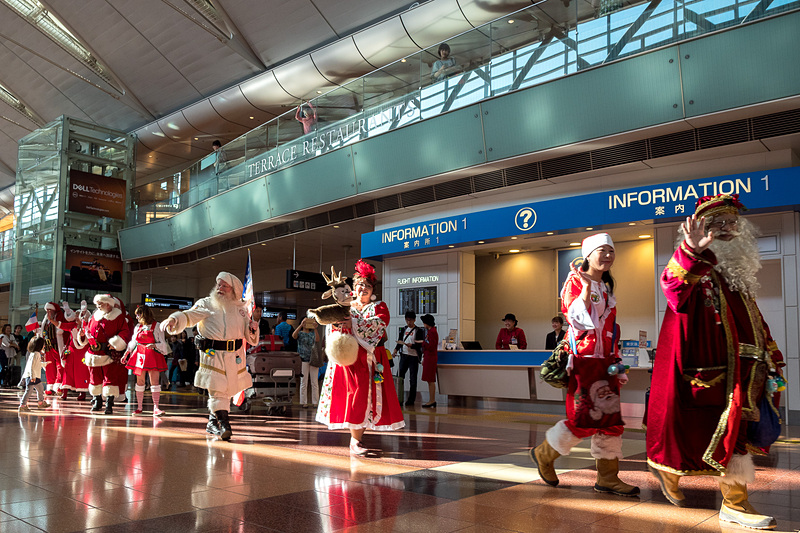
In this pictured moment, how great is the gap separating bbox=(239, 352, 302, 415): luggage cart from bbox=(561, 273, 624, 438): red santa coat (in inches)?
290

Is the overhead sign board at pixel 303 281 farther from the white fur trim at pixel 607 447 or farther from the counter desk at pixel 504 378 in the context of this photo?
the white fur trim at pixel 607 447

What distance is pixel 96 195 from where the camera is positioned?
2331cm

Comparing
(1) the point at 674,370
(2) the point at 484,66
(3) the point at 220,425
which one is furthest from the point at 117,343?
(1) the point at 674,370

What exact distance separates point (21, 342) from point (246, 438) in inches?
656

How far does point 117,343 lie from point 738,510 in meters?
9.42

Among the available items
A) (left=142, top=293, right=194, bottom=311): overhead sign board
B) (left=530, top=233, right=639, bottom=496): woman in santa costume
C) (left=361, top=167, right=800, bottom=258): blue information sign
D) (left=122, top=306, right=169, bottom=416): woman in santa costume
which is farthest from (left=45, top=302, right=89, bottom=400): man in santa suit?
(left=142, top=293, right=194, bottom=311): overhead sign board

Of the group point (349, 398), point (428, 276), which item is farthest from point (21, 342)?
→ point (349, 398)

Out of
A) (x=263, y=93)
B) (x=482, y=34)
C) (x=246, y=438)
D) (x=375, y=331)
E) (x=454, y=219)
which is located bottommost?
(x=246, y=438)

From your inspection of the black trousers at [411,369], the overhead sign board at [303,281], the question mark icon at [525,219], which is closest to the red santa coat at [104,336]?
the black trousers at [411,369]

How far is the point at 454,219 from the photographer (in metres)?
12.8

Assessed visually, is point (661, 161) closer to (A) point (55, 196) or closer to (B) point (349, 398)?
(B) point (349, 398)

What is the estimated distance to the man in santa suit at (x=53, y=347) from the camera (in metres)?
12.4

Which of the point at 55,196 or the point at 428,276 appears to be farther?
the point at 55,196

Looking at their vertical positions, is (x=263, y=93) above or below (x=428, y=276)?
above
